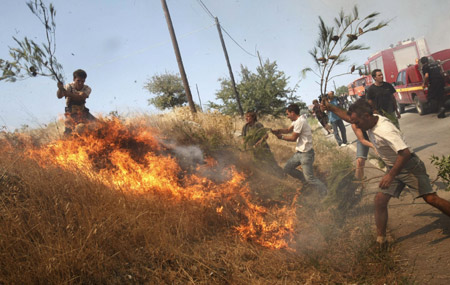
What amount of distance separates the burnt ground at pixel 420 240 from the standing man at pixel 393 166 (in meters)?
0.28

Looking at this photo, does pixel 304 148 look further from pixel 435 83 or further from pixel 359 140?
pixel 435 83

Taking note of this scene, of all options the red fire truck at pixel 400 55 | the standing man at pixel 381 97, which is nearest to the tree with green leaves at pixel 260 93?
the red fire truck at pixel 400 55

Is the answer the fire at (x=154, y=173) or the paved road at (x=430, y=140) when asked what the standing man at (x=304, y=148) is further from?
the paved road at (x=430, y=140)

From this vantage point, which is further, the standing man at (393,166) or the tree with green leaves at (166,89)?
the tree with green leaves at (166,89)

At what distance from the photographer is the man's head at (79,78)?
5797 mm

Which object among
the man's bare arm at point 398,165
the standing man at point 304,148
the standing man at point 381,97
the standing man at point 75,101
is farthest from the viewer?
the standing man at point 381,97

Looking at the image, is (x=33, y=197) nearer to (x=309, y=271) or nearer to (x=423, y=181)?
(x=309, y=271)

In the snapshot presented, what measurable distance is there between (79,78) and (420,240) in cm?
651

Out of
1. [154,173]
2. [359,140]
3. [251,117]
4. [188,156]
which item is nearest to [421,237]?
[359,140]

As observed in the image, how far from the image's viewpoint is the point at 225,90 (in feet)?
67.1

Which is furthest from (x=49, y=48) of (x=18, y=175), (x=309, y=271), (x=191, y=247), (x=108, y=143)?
(x=309, y=271)

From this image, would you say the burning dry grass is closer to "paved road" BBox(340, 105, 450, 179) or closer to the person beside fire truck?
the person beside fire truck

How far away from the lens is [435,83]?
1041 centimetres

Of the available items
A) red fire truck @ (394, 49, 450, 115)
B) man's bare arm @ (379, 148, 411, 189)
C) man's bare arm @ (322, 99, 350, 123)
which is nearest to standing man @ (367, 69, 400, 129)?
man's bare arm @ (322, 99, 350, 123)
